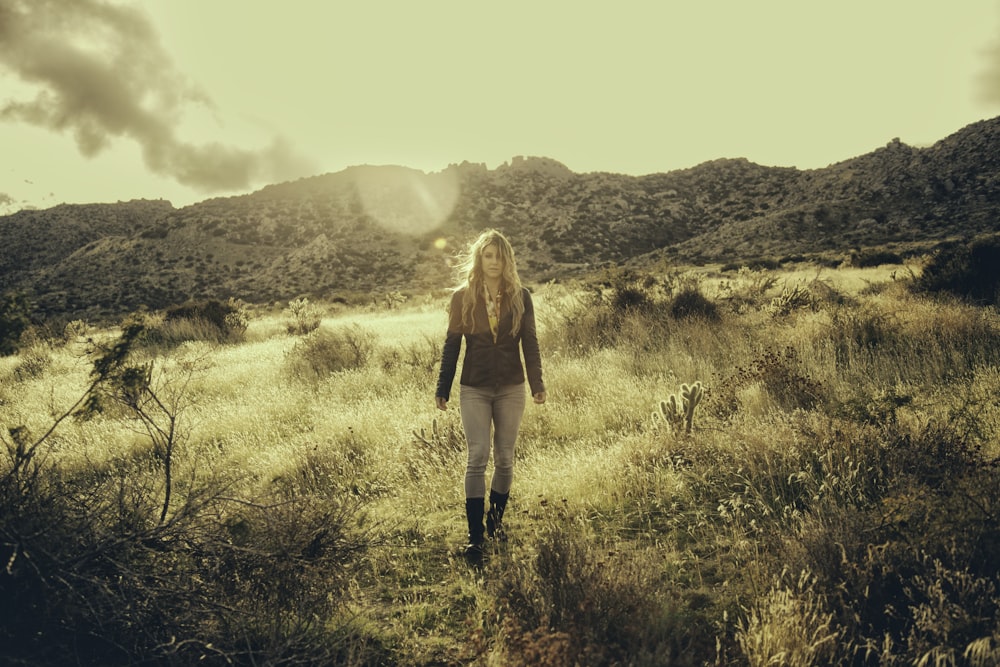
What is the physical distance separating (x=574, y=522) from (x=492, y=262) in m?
2.23

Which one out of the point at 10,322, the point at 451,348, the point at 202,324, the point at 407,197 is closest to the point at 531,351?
the point at 451,348

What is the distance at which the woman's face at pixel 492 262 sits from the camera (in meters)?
3.93

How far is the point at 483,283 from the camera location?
397cm

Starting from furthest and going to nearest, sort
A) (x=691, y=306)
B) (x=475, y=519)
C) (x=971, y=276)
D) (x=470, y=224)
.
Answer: (x=470, y=224) < (x=691, y=306) < (x=971, y=276) < (x=475, y=519)

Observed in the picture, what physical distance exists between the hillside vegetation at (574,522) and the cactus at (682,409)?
1.2 inches

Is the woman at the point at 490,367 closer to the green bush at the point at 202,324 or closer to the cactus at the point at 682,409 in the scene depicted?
the cactus at the point at 682,409

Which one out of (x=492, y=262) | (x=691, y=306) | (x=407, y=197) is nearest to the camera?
(x=492, y=262)

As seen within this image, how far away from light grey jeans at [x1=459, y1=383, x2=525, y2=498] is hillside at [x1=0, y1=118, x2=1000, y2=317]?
27559mm

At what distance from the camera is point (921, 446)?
3.67 metres

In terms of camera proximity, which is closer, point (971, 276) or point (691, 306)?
point (971, 276)

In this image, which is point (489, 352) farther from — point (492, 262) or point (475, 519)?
point (475, 519)

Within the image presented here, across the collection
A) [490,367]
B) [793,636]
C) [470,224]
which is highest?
[470,224]

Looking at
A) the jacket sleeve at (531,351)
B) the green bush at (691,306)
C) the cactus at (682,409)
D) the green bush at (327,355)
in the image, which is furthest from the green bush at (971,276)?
the green bush at (327,355)

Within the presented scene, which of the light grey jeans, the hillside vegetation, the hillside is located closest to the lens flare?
the hillside
